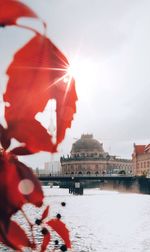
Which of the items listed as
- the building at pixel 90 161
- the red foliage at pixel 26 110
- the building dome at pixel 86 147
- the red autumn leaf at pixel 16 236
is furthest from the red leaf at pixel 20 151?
the building dome at pixel 86 147

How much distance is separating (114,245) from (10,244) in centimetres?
3338

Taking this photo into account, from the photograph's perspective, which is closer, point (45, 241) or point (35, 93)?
point (35, 93)

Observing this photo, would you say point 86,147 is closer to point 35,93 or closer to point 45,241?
point 45,241

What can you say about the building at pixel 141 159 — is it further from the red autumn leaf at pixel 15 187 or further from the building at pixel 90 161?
the red autumn leaf at pixel 15 187

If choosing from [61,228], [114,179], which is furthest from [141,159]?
[61,228]

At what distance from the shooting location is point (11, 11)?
692mm

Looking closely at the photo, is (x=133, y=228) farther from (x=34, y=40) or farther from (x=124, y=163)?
(x=124, y=163)

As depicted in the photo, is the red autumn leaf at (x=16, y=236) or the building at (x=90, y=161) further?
the building at (x=90, y=161)

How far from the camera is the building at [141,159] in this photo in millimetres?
120494

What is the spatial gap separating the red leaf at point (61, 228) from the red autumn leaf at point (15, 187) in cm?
19

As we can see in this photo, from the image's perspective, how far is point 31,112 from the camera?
0.77m

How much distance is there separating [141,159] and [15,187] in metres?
127

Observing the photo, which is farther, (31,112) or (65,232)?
(65,232)

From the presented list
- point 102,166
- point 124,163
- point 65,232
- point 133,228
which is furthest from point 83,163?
point 65,232
